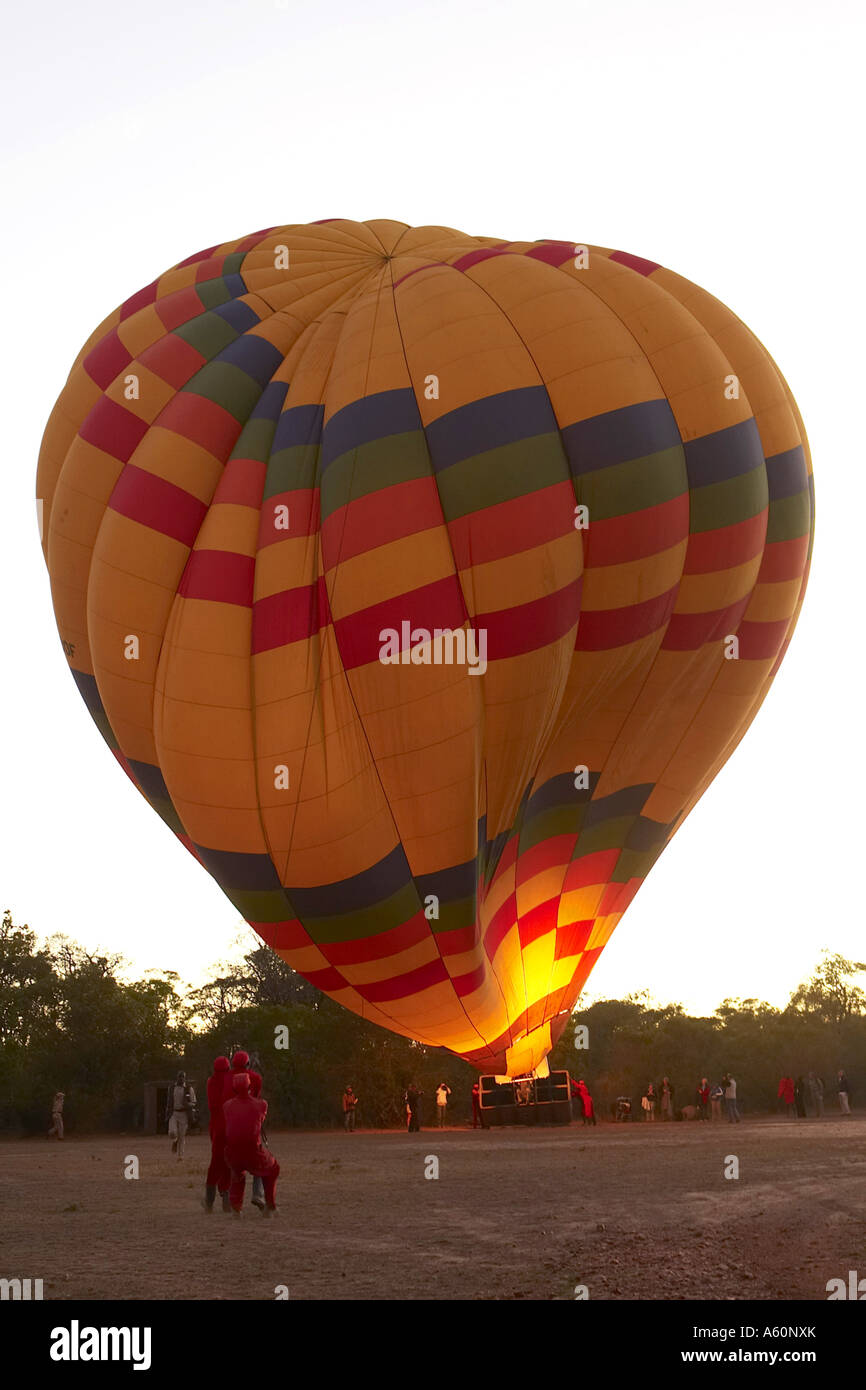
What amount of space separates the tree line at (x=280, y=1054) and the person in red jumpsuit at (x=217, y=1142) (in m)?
15.8

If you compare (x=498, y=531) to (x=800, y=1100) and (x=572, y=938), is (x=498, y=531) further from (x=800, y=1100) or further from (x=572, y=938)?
(x=800, y=1100)

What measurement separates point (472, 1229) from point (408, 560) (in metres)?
4.56

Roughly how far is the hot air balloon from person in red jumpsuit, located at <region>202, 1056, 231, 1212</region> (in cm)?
121

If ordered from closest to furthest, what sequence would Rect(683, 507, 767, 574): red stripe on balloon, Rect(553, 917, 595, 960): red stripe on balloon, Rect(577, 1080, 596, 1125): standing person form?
Result: 1. Rect(683, 507, 767, 574): red stripe on balloon
2. Rect(553, 917, 595, 960): red stripe on balloon
3. Rect(577, 1080, 596, 1125): standing person

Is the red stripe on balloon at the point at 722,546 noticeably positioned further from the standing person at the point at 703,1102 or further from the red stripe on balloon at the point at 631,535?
the standing person at the point at 703,1102

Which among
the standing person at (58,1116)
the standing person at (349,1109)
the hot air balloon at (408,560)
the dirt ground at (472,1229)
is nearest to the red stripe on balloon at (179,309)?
the hot air balloon at (408,560)

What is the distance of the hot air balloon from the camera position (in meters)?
8.58

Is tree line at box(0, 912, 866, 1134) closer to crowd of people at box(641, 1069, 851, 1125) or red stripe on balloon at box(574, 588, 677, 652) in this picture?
crowd of people at box(641, 1069, 851, 1125)

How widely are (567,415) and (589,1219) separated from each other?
18.8 ft

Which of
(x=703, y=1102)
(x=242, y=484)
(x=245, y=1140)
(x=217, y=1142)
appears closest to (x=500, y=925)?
(x=217, y=1142)

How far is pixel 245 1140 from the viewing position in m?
8.23

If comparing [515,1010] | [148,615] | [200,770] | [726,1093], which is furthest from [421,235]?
[726,1093]

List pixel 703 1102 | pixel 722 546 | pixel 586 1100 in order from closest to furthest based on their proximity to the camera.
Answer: pixel 722 546 → pixel 586 1100 → pixel 703 1102

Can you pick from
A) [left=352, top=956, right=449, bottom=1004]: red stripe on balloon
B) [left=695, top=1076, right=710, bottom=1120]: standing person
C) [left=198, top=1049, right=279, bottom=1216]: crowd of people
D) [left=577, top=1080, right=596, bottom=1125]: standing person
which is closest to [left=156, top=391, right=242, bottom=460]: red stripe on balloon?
[left=352, top=956, right=449, bottom=1004]: red stripe on balloon
